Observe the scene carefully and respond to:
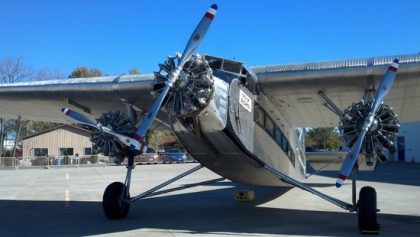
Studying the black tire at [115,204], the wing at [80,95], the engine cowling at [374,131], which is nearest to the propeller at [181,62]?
the wing at [80,95]

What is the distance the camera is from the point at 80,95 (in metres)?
13.0

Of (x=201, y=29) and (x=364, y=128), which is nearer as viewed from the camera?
(x=201, y=29)

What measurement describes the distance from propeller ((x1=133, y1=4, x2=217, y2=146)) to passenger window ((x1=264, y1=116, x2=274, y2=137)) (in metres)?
3.57

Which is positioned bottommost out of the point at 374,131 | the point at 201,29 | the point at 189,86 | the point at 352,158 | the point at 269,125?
the point at 352,158

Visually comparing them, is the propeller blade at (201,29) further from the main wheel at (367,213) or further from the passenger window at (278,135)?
the main wheel at (367,213)

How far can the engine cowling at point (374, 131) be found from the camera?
9.36 metres

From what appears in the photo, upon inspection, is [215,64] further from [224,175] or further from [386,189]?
[386,189]

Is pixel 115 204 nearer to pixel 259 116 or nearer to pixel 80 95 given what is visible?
pixel 80 95

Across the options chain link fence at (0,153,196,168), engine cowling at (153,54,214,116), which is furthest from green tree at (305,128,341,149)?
engine cowling at (153,54,214,116)

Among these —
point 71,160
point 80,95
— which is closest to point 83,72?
point 71,160

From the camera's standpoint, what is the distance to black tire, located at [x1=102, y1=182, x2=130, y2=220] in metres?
11.2

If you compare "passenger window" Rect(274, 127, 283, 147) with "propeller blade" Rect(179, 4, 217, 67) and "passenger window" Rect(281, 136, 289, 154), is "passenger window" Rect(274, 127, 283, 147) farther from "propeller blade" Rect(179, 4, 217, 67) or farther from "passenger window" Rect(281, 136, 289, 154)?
"propeller blade" Rect(179, 4, 217, 67)

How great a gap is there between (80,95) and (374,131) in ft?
26.3

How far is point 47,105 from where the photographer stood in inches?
580
